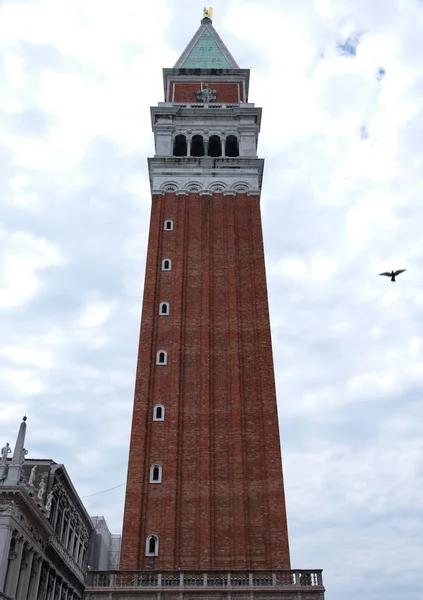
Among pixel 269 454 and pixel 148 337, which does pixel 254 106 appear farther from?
pixel 269 454

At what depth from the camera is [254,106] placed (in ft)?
198

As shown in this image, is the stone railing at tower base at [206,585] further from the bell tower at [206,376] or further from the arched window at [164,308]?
the arched window at [164,308]

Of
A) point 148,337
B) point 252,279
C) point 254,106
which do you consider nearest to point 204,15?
point 254,106

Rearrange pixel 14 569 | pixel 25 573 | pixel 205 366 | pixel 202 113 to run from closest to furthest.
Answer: pixel 14 569 < pixel 25 573 < pixel 205 366 < pixel 202 113

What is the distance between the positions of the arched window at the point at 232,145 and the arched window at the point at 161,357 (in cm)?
2058

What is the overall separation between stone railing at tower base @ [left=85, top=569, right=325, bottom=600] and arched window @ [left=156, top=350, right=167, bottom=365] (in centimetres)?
1460

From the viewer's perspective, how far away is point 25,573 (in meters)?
39.7

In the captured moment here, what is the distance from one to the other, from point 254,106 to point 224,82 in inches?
223

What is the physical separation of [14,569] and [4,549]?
9.60 feet

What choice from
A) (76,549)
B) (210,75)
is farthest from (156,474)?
Result: (210,75)

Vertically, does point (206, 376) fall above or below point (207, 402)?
above

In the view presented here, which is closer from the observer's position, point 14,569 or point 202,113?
point 14,569

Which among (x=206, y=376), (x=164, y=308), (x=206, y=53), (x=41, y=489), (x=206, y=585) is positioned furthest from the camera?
(x=206, y=53)

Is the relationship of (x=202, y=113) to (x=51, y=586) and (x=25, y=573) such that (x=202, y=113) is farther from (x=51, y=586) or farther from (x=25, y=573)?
(x=51, y=586)
